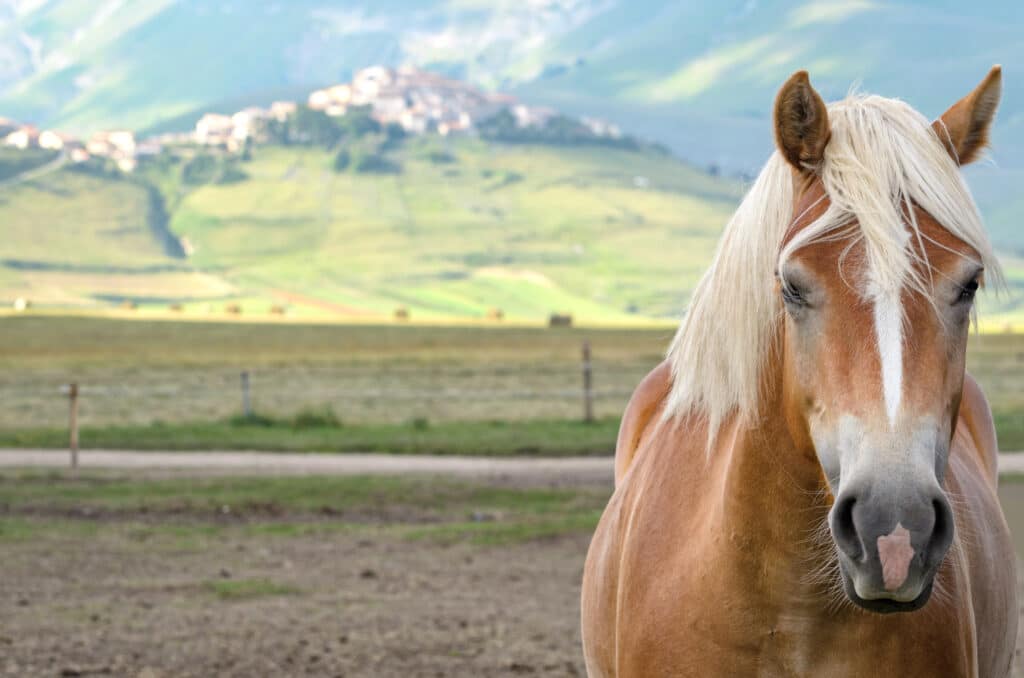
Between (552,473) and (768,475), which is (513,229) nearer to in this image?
(552,473)

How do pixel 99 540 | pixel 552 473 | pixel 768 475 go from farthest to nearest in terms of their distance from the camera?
pixel 552 473 < pixel 99 540 < pixel 768 475

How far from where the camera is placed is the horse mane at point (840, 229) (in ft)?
8.07

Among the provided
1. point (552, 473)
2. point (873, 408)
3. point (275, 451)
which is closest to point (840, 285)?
point (873, 408)

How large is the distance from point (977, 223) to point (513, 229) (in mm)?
193469

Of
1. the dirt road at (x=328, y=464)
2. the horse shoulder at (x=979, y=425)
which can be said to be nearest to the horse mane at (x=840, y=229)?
the horse shoulder at (x=979, y=425)

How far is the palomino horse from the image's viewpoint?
7.51 feet

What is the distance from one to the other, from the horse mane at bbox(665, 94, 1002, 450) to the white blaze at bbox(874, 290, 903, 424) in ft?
0.08

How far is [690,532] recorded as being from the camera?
2.96m

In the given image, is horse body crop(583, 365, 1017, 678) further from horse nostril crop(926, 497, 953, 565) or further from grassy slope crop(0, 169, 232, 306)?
grassy slope crop(0, 169, 232, 306)

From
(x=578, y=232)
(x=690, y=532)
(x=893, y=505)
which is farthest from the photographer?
(x=578, y=232)

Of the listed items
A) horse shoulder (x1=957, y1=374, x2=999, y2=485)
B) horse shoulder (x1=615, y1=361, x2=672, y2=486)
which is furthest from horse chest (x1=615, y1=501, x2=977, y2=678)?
horse shoulder (x1=957, y1=374, x2=999, y2=485)

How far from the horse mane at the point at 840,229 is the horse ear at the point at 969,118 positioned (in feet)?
0.14

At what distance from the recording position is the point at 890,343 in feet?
7.72

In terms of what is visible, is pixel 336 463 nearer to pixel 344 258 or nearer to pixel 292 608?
pixel 292 608
